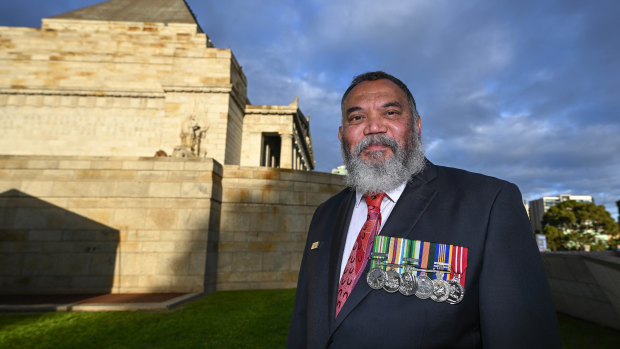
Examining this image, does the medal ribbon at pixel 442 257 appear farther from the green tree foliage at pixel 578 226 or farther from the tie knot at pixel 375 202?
the green tree foliage at pixel 578 226

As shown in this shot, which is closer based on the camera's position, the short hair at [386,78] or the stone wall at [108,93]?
the short hair at [386,78]

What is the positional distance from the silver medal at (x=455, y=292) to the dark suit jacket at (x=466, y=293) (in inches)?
1.4

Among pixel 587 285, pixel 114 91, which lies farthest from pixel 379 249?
pixel 114 91

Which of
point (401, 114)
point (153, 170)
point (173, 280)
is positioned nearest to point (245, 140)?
point (153, 170)

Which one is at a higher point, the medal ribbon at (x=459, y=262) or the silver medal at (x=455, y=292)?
the medal ribbon at (x=459, y=262)

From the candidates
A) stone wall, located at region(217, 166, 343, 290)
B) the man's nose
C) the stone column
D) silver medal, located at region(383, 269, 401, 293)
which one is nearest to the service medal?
silver medal, located at region(383, 269, 401, 293)

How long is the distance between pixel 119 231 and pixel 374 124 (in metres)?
12.0

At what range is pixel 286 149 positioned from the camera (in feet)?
97.9

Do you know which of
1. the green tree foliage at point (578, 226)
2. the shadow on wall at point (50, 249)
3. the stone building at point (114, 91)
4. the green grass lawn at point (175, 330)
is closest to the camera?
the green grass lawn at point (175, 330)

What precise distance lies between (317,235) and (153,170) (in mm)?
11091

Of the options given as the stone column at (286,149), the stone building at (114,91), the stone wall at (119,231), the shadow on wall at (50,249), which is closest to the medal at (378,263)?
the stone wall at (119,231)

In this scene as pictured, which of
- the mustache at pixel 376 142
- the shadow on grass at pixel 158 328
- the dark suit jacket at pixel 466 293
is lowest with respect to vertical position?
the shadow on grass at pixel 158 328

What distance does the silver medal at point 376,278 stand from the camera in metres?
1.79

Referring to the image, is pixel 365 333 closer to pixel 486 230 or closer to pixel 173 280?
pixel 486 230
